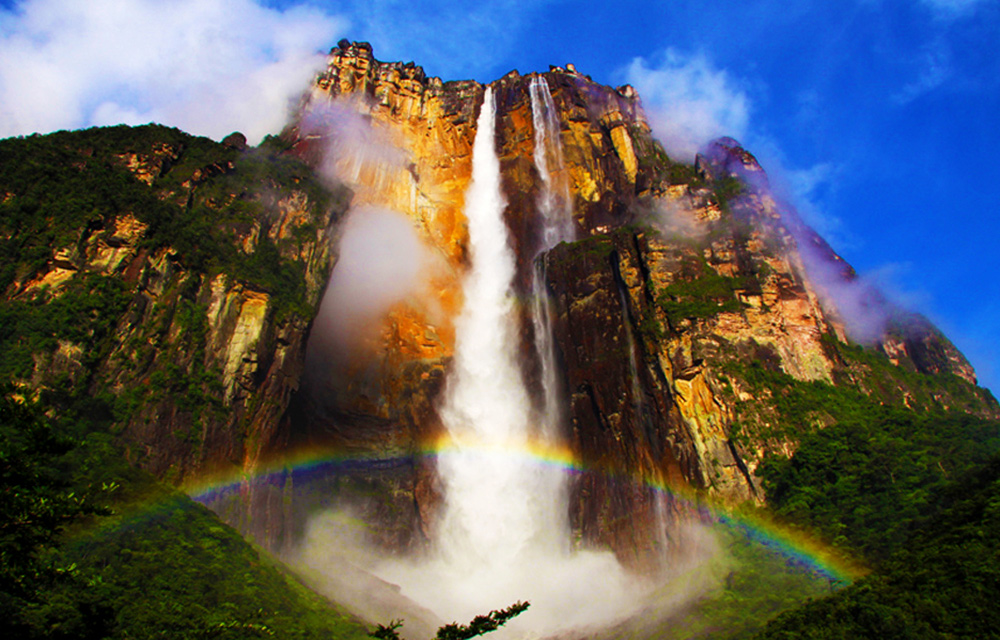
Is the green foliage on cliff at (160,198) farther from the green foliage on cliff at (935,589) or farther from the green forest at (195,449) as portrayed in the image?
the green foliage on cliff at (935,589)

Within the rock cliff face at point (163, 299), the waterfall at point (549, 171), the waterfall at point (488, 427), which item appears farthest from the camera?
the waterfall at point (549, 171)

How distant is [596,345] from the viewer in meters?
32.5

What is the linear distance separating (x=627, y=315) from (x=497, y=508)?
13247mm

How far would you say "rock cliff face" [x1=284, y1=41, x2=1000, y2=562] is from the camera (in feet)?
92.2

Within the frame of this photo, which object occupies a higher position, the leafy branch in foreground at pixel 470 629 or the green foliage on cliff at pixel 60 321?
the green foliage on cliff at pixel 60 321

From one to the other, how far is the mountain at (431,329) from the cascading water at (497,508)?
371mm

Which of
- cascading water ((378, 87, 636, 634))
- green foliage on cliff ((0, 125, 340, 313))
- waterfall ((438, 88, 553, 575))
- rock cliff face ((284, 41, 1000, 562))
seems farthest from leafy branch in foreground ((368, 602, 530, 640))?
green foliage on cliff ((0, 125, 340, 313))

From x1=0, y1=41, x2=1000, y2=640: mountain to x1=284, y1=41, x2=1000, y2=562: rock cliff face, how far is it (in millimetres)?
169

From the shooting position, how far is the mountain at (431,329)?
24.5m

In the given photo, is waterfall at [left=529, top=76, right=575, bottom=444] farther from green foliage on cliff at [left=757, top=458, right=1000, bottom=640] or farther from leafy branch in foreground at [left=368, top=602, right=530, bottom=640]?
leafy branch in foreground at [left=368, top=602, right=530, bottom=640]

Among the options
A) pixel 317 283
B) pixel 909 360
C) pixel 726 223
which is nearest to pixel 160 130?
pixel 317 283

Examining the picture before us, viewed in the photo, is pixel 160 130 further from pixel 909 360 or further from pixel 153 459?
pixel 909 360

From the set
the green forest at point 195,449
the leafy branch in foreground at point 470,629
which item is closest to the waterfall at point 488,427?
the green forest at point 195,449

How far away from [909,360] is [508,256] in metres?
29.5
